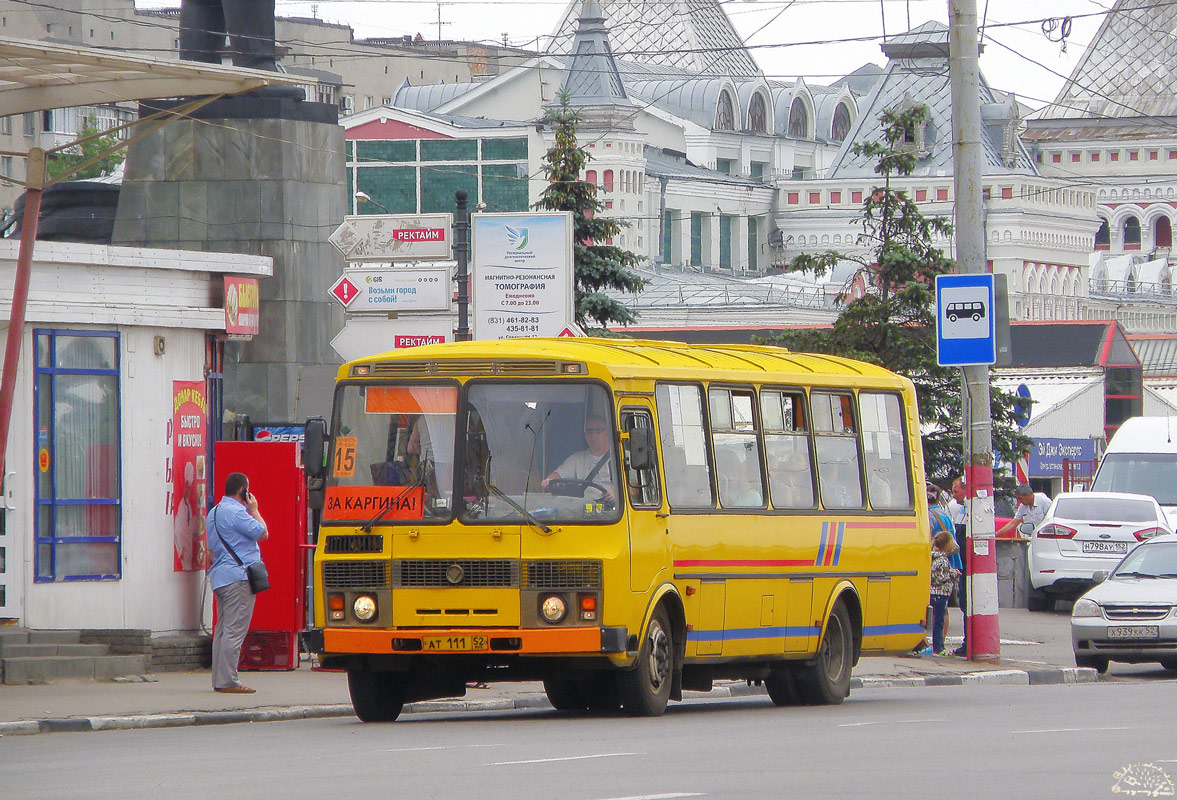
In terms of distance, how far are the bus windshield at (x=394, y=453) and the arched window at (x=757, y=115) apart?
11658cm

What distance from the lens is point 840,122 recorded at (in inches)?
5571

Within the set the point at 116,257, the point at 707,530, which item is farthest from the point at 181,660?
the point at 707,530

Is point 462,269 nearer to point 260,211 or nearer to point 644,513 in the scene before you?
point 260,211

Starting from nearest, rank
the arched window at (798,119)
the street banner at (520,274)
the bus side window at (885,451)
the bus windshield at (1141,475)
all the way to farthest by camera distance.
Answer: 1. the bus side window at (885,451)
2. the street banner at (520,274)
3. the bus windshield at (1141,475)
4. the arched window at (798,119)

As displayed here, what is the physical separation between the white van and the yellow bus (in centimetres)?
1932

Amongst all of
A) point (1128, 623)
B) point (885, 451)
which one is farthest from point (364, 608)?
point (1128, 623)

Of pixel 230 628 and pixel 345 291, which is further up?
pixel 345 291

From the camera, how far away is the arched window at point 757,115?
132000mm

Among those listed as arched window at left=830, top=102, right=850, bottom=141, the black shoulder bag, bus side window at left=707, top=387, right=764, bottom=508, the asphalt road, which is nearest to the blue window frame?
the black shoulder bag

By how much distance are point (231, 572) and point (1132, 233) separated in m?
134

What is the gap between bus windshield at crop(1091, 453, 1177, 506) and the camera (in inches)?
1401

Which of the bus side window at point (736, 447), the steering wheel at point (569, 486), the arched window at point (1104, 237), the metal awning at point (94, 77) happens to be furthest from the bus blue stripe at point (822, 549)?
the arched window at point (1104, 237)

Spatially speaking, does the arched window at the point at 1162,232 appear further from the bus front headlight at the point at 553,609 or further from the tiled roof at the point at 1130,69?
the bus front headlight at the point at 553,609

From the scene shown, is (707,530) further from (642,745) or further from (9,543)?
(9,543)
